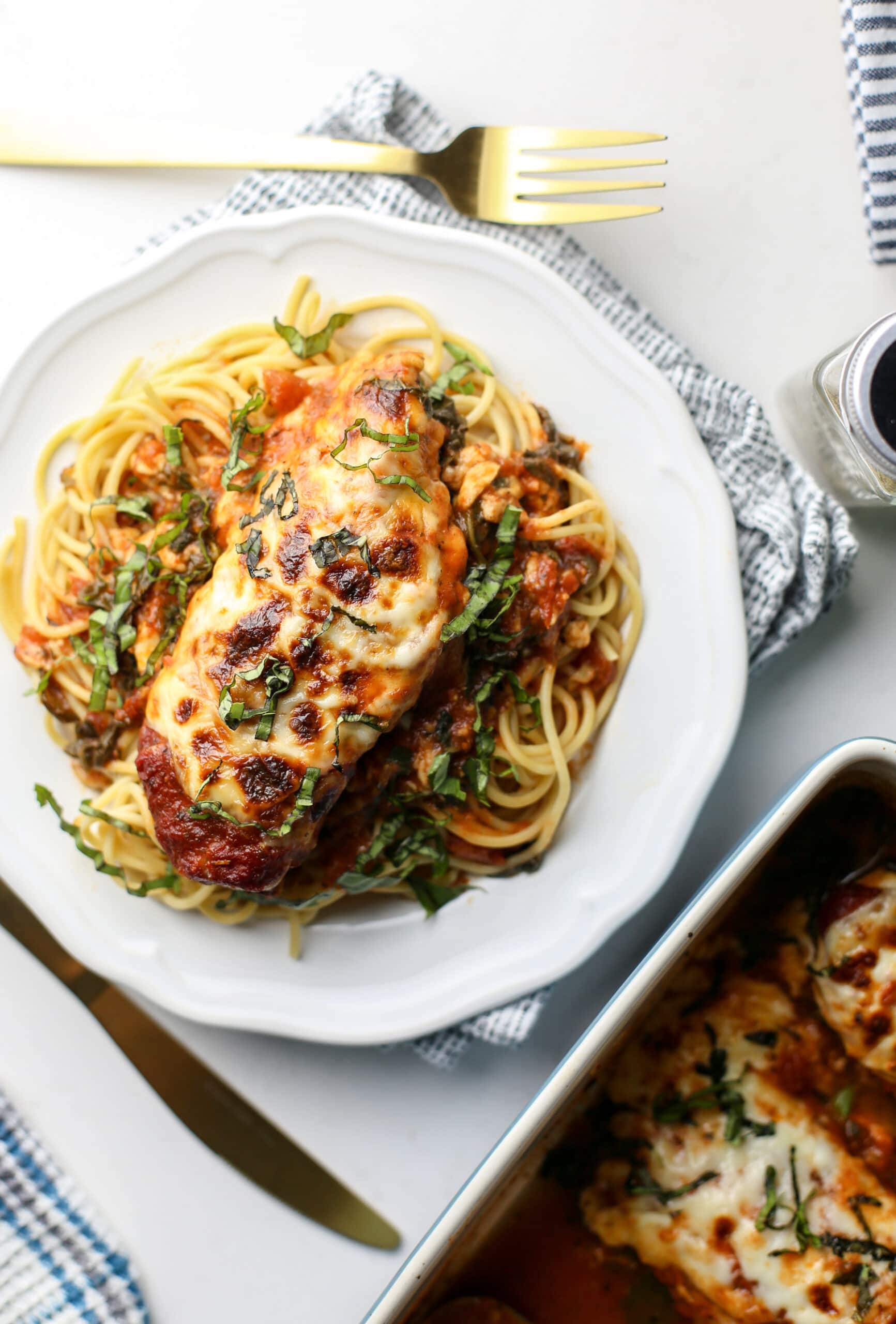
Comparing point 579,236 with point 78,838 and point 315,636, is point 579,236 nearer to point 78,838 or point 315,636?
point 315,636

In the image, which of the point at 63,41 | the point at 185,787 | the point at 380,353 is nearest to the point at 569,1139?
the point at 185,787

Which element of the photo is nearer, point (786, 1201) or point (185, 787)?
point (185, 787)

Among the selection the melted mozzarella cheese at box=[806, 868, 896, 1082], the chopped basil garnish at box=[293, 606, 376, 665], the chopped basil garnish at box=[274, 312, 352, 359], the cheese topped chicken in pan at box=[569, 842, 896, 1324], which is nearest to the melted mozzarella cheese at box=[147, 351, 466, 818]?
the chopped basil garnish at box=[293, 606, 376, 665]

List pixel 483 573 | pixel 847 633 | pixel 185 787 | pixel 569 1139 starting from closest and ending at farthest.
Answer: pixel 185 787
pixel 483 573
pixel 569 1139
pixel 847 633

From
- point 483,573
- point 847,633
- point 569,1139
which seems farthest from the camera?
point 847,633

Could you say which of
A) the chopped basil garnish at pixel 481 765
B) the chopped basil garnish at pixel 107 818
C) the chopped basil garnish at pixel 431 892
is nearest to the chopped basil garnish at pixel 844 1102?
the chopped basil garnish at pixel 431 892

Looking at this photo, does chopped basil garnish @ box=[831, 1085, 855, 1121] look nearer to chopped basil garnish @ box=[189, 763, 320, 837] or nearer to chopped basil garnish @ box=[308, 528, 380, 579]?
chopped basil garnish @ box=[189, 763, 320, 837]

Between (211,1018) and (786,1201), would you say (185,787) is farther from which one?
(786,1201)
